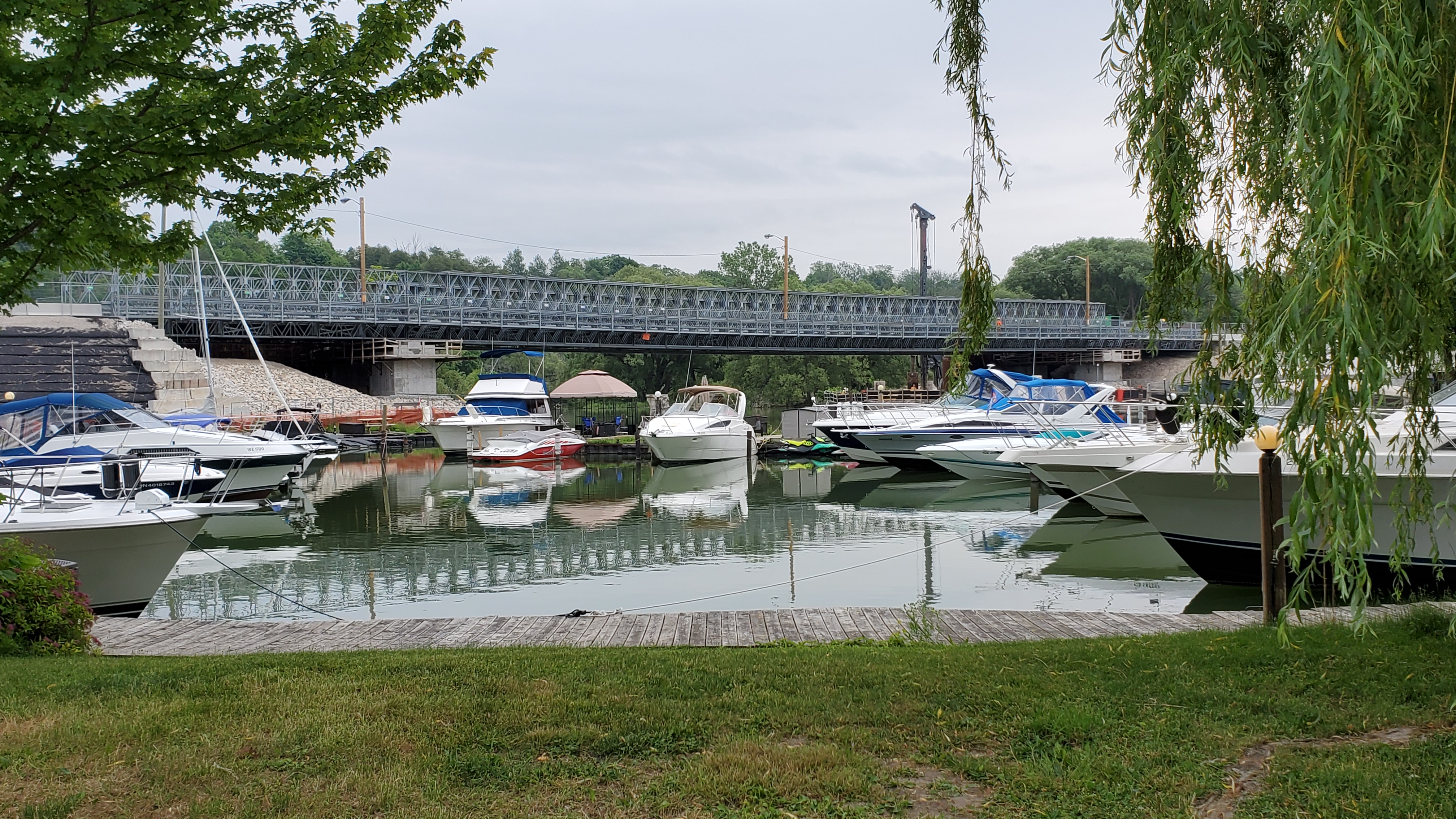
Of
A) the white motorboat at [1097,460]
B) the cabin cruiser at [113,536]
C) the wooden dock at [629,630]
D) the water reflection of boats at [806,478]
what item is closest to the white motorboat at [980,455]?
the water reflection of boats at [806,478]

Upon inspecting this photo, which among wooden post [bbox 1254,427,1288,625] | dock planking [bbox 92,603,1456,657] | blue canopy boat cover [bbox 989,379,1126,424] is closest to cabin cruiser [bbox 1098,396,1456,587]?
wooden post [bbox 1254,427,1288,625]

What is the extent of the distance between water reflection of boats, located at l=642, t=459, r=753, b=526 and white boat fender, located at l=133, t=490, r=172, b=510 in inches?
485

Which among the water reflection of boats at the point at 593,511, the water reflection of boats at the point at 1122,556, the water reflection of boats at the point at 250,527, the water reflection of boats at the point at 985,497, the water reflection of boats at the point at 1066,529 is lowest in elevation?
the water reflection of boats at the point at 985,497

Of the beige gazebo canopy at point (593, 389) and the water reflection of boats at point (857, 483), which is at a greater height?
the beige gazebo canopy at point (593, 389)

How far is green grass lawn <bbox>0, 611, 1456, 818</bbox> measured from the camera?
4414 mm

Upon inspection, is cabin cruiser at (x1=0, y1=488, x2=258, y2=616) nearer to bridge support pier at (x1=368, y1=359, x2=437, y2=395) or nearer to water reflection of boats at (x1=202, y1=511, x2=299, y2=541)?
water reflection of boats at (x1=202, y1=511, x2=299, y2=541)

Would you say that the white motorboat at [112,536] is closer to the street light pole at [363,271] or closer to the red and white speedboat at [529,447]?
the red and white speedboat at [529,447]

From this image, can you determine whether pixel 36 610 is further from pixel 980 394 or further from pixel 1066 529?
pixel 980 394

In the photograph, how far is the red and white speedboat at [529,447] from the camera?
40500mm

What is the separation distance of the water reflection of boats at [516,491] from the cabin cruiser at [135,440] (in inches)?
198

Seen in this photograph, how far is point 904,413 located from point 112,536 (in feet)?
92.7

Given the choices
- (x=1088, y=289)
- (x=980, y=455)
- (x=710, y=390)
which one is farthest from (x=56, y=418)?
(x=1088, y=289)

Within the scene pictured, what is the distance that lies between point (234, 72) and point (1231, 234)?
6583mm

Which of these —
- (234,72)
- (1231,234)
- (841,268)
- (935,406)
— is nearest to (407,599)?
(234,72)
